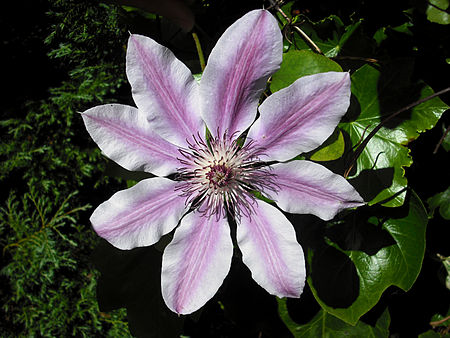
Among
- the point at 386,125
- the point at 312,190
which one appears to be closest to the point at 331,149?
the point at 312,190

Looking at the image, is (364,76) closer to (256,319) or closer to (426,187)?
(426,187)

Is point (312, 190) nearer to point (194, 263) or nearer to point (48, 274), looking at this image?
point (194, 263)

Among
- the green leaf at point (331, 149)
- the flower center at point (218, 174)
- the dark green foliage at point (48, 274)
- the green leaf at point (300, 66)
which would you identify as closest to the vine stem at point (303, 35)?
the green leaf at point (300, 66)

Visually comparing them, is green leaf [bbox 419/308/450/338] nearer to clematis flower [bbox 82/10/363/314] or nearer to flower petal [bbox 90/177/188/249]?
clematis flower [bbox 82/10/363/314]

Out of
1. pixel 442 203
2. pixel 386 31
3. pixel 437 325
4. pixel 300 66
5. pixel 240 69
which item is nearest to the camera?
pixel 240 69

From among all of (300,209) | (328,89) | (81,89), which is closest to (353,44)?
(328,89)

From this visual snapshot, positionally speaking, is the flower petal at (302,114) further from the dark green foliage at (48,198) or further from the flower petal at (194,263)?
the dark green foliage at (48,198)
